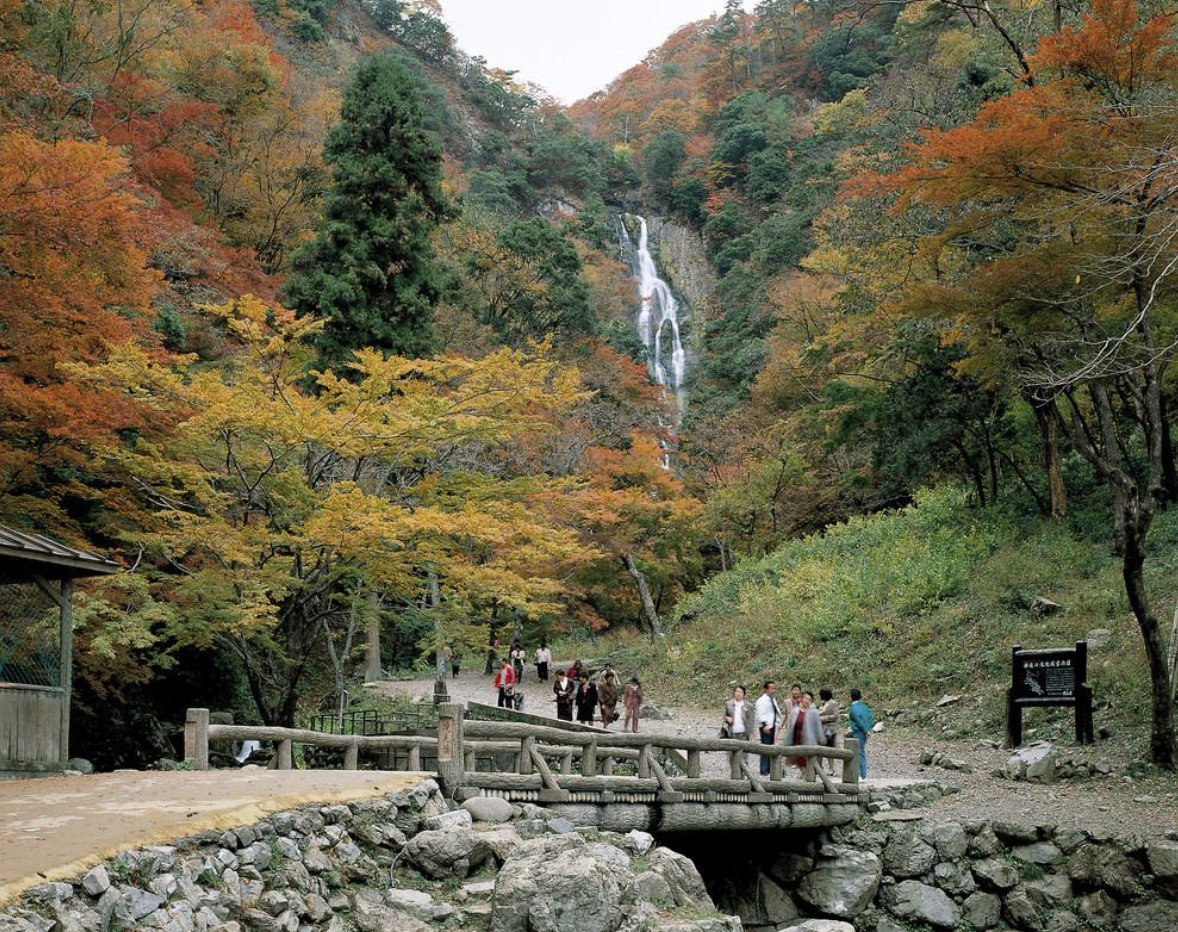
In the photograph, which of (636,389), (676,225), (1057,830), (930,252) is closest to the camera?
(1057,830)

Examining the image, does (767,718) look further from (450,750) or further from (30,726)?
(30,726)

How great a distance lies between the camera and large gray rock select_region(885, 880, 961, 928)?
42.7ft

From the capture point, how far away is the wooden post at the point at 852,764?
1423cm

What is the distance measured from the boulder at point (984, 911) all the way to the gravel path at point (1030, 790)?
1.00 metres

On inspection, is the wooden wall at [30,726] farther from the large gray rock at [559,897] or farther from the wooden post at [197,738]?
the large gray rock at [559,897]

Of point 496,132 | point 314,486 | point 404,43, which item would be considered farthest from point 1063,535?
point 404,43

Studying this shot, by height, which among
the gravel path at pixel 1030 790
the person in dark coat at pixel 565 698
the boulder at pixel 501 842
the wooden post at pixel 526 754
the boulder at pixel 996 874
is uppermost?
the wooden post at pixel 526 754

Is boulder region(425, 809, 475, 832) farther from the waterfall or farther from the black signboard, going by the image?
the waterfall

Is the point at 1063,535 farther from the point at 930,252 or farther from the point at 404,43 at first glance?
the point at 404,43

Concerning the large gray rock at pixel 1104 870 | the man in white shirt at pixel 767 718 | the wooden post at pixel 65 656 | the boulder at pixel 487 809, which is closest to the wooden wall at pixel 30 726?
the wooden post at pixel 65 656

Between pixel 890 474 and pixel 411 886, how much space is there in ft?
74.8

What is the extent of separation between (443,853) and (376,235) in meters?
20.8

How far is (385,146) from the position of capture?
2797 centimetres

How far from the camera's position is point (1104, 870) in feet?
40.5
